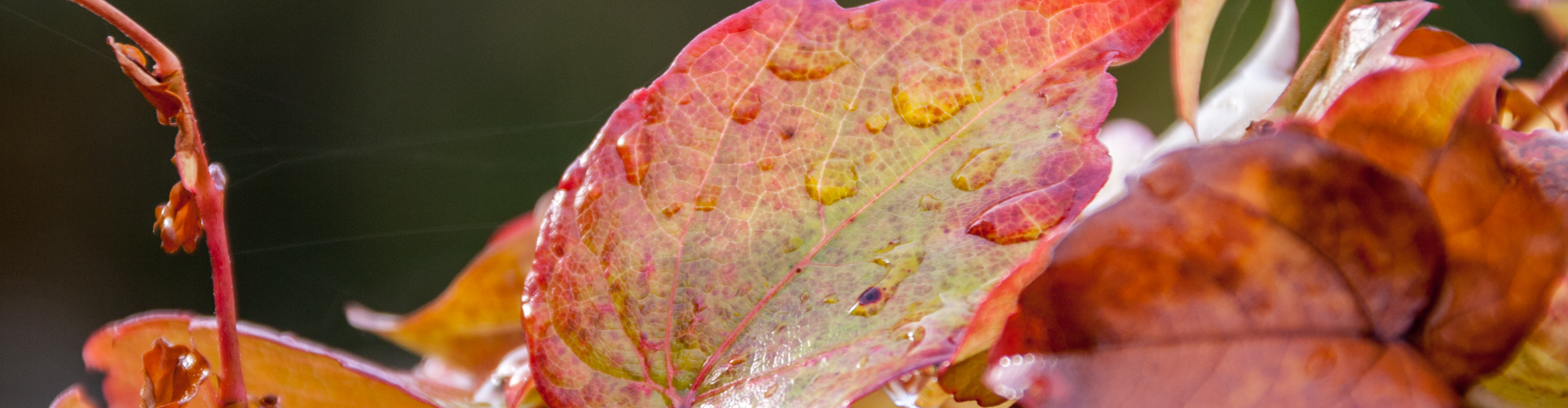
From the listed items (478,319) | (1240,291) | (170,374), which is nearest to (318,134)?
(478,319)

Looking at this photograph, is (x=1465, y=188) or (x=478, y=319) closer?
(x=1465, y=188)

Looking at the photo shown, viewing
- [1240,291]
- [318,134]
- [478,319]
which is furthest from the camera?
[318,134]

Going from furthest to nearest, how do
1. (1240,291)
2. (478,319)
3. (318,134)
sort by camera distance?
(318,134) → (478,319) → (1240,291)

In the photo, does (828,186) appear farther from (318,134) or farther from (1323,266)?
(318,134)

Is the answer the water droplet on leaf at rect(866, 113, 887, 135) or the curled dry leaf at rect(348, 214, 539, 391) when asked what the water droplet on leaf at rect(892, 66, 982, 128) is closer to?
the water droplet on leaf at rect(866, 113, 887, 135)

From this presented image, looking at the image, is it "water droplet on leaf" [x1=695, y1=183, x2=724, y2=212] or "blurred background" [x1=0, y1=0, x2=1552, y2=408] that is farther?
"blurred background" [x1=0, y1=0, x2=1552, y2=408]

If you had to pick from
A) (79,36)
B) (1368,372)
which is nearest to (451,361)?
(79,36)

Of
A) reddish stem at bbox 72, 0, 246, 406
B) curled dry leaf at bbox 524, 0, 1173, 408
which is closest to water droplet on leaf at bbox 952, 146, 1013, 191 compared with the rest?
curled dry leaf at bbox 524, 0, 1173, 408
